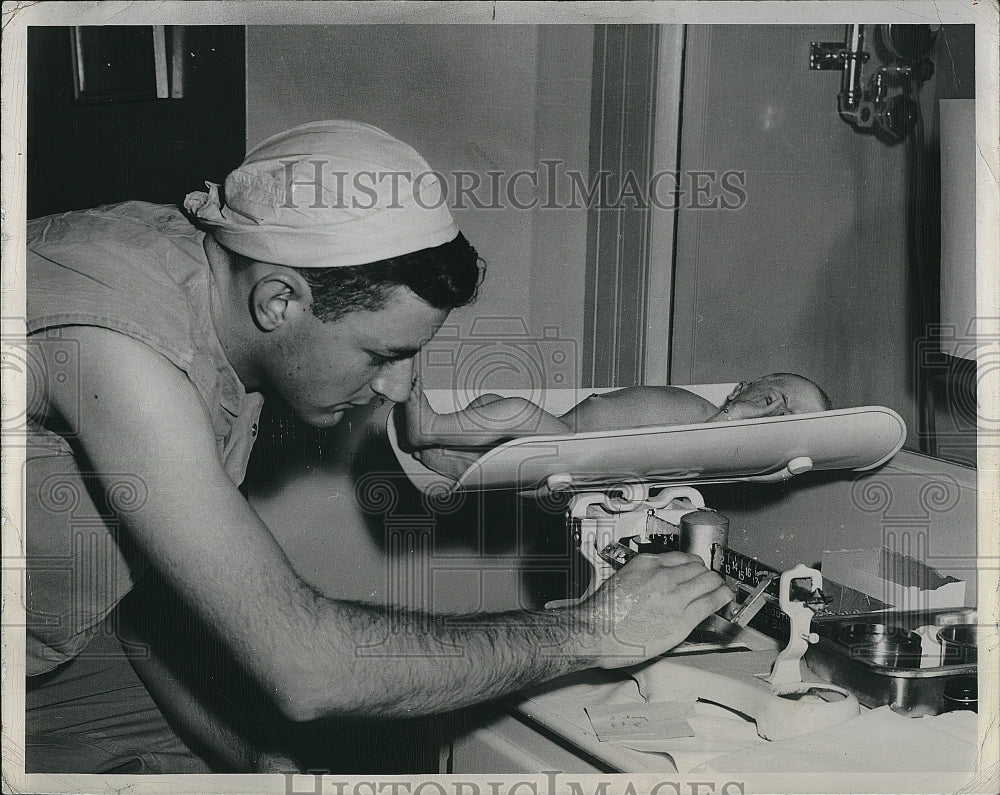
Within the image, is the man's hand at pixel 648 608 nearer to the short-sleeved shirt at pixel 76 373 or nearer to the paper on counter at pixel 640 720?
the paper on counter at pixel 640 720

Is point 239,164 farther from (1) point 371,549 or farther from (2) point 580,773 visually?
(2) point 580,773

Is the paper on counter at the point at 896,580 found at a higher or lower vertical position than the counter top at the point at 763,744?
higher

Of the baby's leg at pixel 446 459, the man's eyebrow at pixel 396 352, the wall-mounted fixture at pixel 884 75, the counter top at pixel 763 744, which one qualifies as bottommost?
the counter top at pixel 763 744

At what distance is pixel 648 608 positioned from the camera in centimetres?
119

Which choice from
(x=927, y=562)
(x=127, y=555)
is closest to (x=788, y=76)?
(x=927, y=562)

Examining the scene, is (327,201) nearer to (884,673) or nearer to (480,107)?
(480,107)

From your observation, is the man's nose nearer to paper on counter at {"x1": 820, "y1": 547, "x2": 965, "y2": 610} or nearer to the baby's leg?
the baby's leg

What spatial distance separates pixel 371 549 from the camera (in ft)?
4.05

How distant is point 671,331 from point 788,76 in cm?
36

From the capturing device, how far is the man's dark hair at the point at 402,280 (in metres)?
1.19

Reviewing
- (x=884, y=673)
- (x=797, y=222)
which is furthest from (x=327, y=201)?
(x=884, y=673)

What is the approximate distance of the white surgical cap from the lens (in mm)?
1180

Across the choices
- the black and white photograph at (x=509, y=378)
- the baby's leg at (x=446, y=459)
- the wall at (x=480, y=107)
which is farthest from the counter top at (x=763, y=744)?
the wall at (x=480, y=107)

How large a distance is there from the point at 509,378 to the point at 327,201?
319mm
